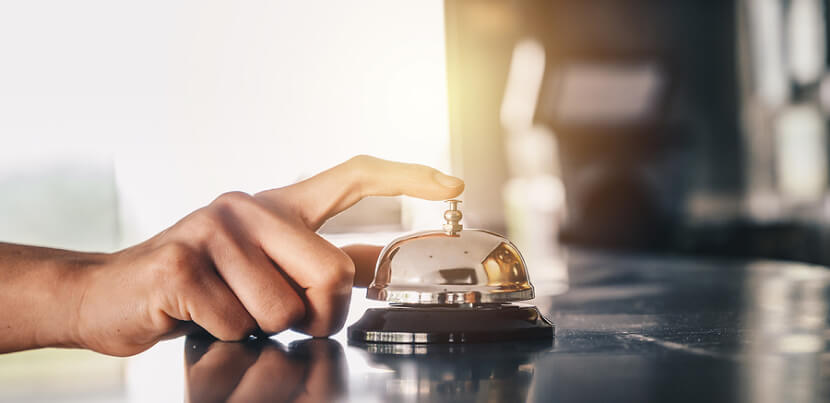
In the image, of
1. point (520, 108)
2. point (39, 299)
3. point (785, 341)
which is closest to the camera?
point (785, 341)

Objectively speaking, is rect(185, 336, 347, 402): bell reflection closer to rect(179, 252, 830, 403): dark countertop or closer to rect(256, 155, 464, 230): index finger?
rect(179, 252, 830, 403): dark countertop

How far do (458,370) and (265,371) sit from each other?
126 millimetres

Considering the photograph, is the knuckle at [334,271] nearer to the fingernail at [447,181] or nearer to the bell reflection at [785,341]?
the fingernail at [447,181]

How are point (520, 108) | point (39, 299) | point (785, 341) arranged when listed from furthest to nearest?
point (520, 108), point (39, 299), point (785, 341)

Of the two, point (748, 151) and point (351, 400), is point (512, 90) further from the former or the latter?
point (351, 400)

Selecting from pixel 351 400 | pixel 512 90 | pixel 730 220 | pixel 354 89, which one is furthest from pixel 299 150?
pixel 351 400

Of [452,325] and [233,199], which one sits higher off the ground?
[233,199]

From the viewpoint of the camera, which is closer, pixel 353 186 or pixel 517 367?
pixel 517 367

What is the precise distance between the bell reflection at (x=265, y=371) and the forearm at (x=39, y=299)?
0.36ft

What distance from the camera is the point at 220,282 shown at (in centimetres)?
62

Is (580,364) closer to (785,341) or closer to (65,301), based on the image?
(785,341)

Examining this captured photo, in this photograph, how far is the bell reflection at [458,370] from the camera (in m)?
0.38

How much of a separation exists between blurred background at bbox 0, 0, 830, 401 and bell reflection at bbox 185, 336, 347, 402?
3.86 metres

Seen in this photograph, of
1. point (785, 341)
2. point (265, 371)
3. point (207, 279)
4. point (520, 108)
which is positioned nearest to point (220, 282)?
point (207, 279)
